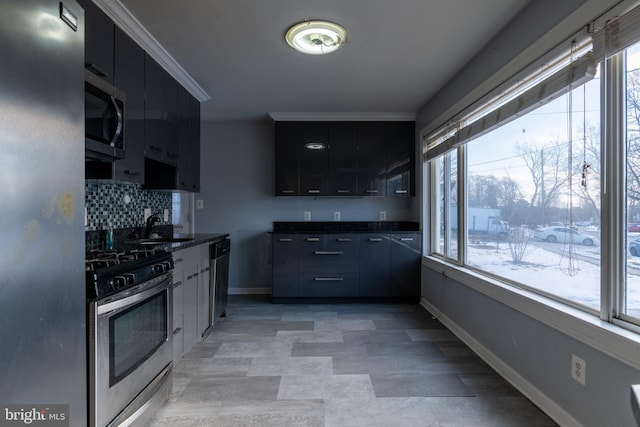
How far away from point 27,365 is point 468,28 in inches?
105

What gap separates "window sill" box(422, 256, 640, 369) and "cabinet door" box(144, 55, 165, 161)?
2.60 meters

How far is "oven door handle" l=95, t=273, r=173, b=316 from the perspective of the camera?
1.31 metres

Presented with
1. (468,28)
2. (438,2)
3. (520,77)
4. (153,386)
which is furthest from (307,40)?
(153,386)

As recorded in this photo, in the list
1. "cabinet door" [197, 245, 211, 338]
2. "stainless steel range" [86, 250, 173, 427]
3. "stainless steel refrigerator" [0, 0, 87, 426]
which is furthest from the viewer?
"cabinet door" [197, 245, 211, 338]

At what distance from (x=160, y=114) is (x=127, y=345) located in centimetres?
175

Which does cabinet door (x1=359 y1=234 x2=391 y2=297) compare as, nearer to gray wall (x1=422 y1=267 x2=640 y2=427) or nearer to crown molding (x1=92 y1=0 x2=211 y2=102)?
gray wall (x1=422 y1=267 x2=640 y2=427)

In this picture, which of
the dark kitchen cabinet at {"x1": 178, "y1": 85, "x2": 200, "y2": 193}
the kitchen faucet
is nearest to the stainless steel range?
the kitchen faucet

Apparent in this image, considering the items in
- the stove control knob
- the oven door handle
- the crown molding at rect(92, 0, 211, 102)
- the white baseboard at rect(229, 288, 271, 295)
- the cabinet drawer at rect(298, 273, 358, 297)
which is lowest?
the white baseboard at rect(229, 288, 271, 295)

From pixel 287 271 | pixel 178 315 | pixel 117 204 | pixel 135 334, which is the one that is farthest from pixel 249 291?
pixel 135 334

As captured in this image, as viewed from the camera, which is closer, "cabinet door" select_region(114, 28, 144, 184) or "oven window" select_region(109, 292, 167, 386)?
"oven window" select_region(109, 292, 167, 386)

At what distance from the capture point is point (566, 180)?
1.73 metres

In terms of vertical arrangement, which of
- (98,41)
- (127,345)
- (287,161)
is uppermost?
(98,41)

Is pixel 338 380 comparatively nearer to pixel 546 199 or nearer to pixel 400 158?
pixel 546 199

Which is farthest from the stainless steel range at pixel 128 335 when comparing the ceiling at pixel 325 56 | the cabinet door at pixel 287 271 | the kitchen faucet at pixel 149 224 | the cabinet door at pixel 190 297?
the cabinet door at pixel 287 271
